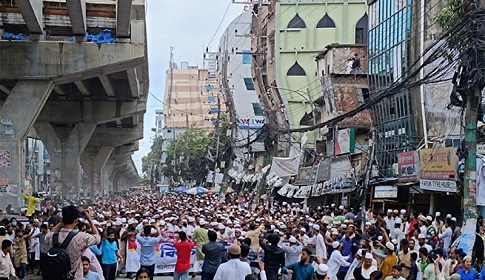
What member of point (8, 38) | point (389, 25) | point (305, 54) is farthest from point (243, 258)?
point (305, 54)

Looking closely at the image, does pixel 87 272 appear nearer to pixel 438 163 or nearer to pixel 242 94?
pixel 438 163

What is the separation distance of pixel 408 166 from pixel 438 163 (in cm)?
329

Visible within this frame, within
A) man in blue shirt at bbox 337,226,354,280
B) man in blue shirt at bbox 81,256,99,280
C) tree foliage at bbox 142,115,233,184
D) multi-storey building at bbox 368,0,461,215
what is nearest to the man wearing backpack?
man in blue shirt at bbox 81,256,99,280

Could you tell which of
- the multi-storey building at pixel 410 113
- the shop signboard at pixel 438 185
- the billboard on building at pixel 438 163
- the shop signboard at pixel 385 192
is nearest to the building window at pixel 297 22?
the multi-storey building at pixel 410 113

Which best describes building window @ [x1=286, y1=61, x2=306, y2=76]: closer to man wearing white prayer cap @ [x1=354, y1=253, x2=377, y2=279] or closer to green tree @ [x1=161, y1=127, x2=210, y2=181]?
green tree @ [x1=161, y1=127, x2=210, y2=181]

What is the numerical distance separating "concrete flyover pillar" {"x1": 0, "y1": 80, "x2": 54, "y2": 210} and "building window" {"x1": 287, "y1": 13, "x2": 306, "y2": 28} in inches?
1137

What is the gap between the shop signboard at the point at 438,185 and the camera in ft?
73.4

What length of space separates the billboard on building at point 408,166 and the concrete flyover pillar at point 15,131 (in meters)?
12.9

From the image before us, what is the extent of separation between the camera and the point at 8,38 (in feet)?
Answer: 96.5

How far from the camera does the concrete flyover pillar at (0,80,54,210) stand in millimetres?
28750

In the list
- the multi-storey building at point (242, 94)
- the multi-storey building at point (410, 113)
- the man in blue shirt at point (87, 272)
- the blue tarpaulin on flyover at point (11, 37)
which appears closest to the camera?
the man in blue shirt at point (87, 272)

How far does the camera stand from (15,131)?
28.7 meters

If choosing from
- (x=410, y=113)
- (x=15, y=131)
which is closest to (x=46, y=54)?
(x=15, y=131)

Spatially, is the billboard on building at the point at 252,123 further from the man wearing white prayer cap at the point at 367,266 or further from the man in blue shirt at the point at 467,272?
the man in blue shirt at the point at 467,272
